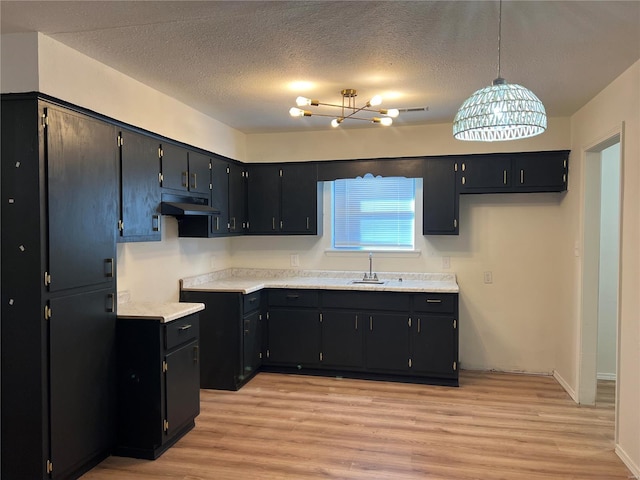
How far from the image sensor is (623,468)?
285cm

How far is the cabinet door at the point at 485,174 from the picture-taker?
4.48 m

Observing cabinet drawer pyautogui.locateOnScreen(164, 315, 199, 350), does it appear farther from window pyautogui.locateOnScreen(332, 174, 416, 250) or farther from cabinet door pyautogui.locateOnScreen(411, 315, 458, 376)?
window pyautogui.locateOnScreen(332, 174, 416, 250)

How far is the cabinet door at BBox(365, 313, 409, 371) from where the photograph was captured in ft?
14.4

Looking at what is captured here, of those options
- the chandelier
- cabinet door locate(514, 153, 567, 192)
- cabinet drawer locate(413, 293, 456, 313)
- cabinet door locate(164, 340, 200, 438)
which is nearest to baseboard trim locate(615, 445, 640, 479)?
cabinet drawer locate(413, 293, 456, 313)

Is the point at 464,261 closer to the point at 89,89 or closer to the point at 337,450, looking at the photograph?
the point at 337,450

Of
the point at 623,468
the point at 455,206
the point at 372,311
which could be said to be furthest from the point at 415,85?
the point at 623,468

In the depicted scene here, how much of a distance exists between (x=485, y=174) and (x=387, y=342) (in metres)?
1.89

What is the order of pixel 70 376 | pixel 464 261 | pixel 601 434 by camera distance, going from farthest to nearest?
pixel 464 261 < pixel 601 434 < pixel 70 376

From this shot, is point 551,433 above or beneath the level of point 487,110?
beneath

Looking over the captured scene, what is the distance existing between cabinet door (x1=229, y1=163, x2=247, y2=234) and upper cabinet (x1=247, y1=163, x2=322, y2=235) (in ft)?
0.29

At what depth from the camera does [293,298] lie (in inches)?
183

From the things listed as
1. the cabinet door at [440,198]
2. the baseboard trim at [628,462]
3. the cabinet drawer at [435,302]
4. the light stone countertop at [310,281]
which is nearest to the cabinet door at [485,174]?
the cabinet door at [440,198]

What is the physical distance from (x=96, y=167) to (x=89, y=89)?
502mm

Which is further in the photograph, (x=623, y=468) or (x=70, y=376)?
(x=623, y=468)
